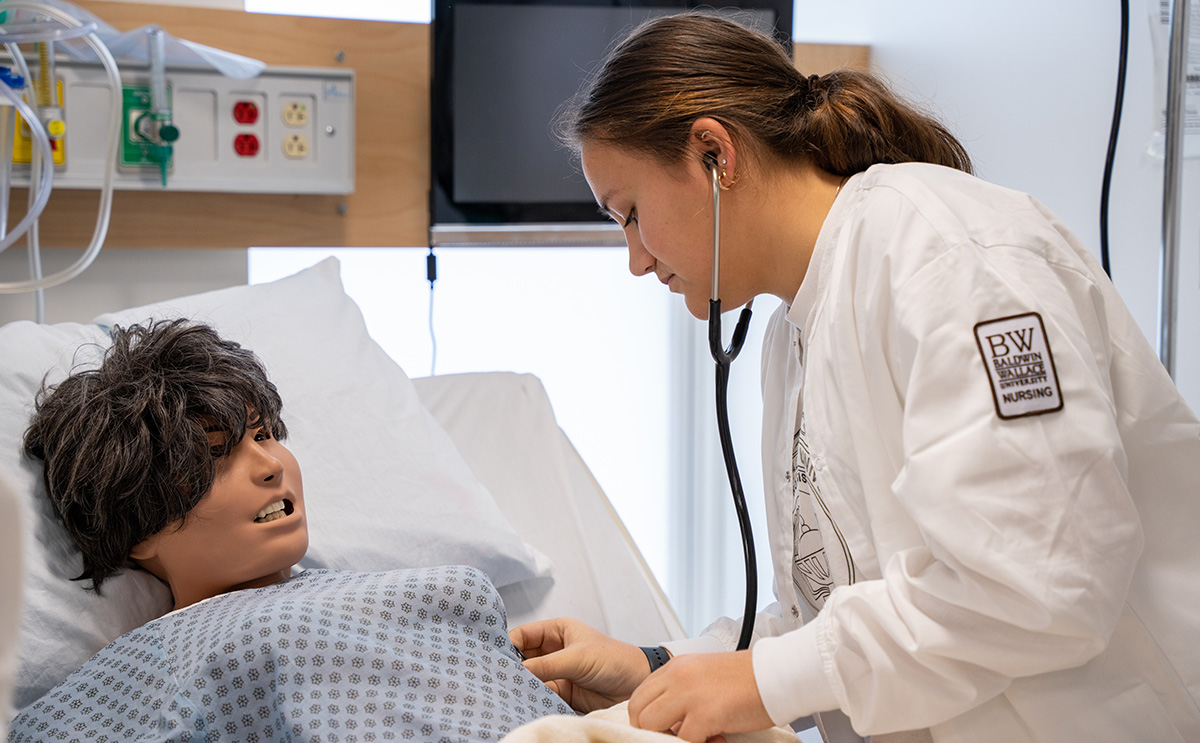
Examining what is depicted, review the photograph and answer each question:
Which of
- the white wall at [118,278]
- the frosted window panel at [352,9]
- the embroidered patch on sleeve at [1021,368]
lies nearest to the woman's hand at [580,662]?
the embroidered patch on sleeve at [1021,368]

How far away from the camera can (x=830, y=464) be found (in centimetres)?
95

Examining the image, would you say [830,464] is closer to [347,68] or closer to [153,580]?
[153,580]

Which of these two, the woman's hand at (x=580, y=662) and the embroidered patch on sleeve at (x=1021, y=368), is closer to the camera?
the embroidered patch on sleeve at (x=1021, y=368)

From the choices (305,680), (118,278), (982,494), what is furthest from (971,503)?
(118,278)

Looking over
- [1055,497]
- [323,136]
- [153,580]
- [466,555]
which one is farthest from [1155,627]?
[323,136]

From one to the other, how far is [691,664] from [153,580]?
67cm

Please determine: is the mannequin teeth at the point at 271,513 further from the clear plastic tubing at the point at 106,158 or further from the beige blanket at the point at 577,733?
the clear plastic tubing at the point at 106,158

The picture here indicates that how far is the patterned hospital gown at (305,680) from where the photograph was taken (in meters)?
0.86

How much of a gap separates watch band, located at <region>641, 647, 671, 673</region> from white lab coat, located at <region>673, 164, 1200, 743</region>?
0.91ft

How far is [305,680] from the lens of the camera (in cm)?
87

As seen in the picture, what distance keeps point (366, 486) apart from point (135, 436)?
0.40 meters

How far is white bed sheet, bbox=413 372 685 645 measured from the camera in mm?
1488

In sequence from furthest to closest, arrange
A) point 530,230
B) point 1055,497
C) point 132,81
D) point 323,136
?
point 530,230 < point 323,136 < point 132,81 < point 1055,497

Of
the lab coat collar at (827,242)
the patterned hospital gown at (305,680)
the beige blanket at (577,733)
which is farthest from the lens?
the lab coat collar at (827,242)
